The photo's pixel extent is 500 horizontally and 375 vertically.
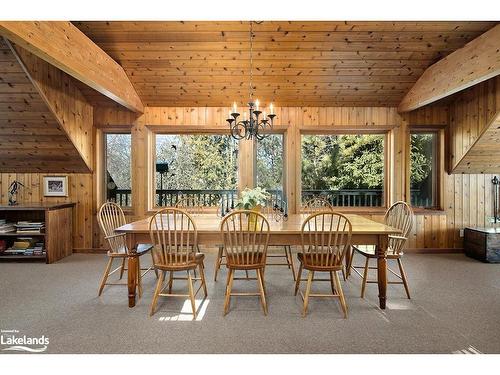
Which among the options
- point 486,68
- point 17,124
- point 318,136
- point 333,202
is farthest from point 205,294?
point 486,68

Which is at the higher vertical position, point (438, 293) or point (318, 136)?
point (318, 136)

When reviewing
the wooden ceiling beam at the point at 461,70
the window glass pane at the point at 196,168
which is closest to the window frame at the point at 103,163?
the window glass pane at the point at 196,168

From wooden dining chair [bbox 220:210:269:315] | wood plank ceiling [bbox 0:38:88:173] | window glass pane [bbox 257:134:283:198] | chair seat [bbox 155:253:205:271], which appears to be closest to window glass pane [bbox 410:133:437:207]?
window glass pane [bbox 257:134:283:198]

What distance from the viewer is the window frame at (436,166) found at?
15.4 ft

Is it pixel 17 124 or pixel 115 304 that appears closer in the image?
pixel 115 304

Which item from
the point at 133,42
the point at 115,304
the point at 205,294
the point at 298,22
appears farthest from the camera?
the point at 133,42

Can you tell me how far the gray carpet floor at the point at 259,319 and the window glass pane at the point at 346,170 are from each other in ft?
5.89

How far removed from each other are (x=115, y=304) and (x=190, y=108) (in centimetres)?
317

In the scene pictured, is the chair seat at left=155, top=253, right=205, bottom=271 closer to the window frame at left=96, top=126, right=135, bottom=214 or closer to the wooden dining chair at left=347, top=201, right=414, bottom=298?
the wooden dining chair at left=347, top=201, right=414, bottom=298

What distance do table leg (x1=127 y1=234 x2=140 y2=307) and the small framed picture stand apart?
277 cm

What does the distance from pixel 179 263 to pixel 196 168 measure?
2604 mm
